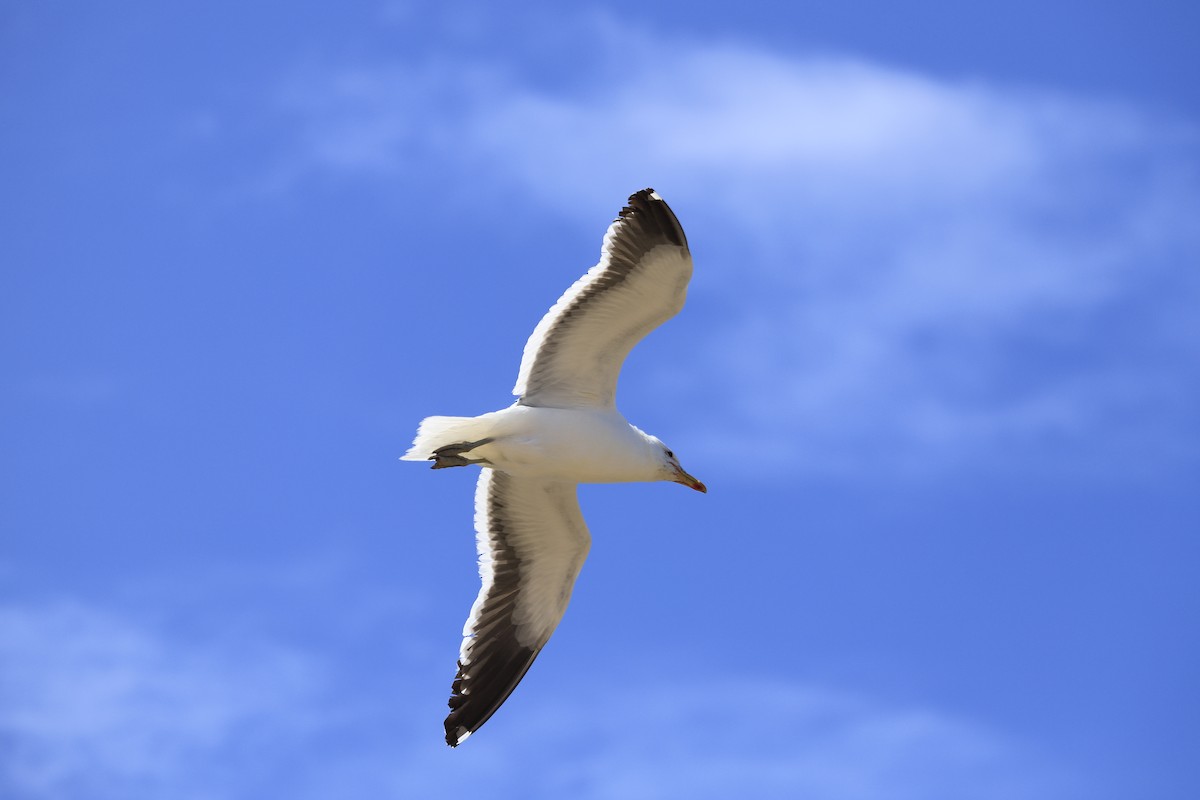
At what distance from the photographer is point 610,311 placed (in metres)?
11.4

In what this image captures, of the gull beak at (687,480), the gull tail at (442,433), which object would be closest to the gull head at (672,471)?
the gull beak at (687,480)

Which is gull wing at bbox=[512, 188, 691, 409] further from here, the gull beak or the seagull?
the gull beak

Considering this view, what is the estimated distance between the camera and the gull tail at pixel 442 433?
11.5m

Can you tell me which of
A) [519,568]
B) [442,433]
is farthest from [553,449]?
[519,568]

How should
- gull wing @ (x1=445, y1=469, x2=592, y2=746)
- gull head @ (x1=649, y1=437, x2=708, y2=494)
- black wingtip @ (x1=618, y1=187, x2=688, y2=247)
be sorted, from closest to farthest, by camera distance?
black wingtip @ (x1=618, y1=187, x2=688, y2=247), gull head @ (x1=649, y1=437, x2=708, y2=494), gull wing @ (x1=445, y1=469, x2=592, y2=746)

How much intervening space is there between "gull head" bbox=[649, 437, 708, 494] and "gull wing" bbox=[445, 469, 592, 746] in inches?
31.6

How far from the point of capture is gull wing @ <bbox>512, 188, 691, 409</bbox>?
36.6 feet

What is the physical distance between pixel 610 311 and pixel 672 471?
1.46 m

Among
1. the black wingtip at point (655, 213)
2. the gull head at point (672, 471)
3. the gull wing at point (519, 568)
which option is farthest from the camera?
the gull wing at point (519, 568)

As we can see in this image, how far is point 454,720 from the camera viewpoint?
12.0m

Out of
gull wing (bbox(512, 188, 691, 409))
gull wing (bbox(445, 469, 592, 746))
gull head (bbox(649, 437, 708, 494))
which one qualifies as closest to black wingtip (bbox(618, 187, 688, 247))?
gull wing (bbox(512, 188, 691, 409))

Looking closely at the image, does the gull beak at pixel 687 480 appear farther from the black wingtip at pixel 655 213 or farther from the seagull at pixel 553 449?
the black wingtip at pixel 655 213

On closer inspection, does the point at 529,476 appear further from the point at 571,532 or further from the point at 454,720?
the point at 454,720

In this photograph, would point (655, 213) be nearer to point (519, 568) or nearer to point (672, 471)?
point (672, 471)
